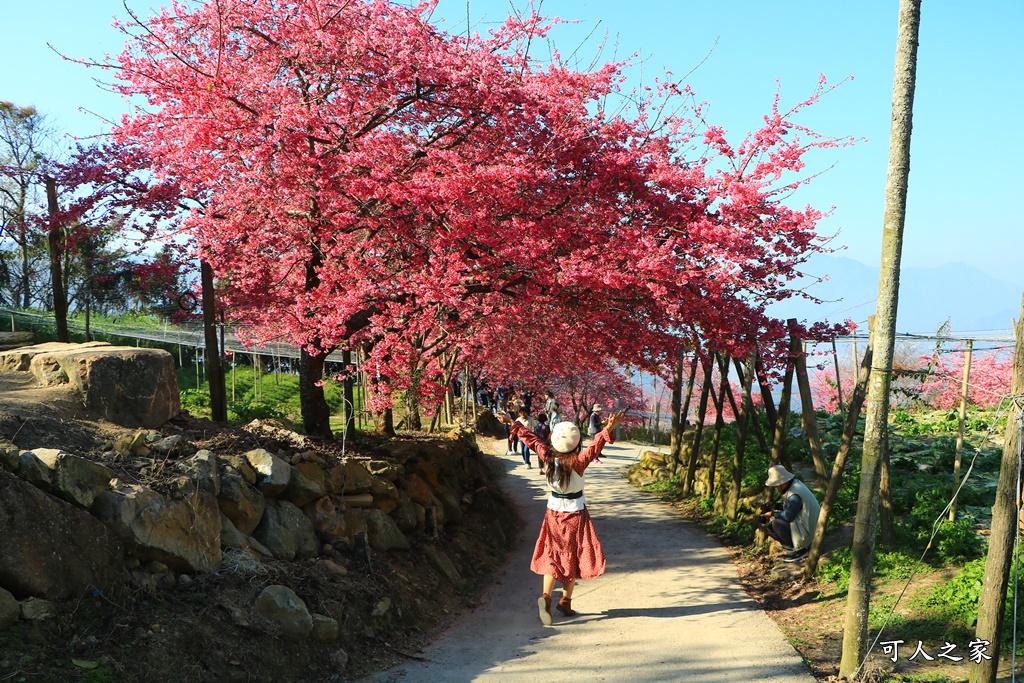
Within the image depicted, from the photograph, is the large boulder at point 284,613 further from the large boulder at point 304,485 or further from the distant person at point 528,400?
the distant person at point 528,400

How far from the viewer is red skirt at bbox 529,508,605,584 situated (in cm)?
718

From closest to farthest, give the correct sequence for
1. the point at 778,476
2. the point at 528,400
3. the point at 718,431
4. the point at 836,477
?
the point at 836,477 < the point at 778,476 < the point at 718,431 < the point at 528,400

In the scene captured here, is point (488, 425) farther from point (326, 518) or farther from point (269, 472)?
point (269, 472)

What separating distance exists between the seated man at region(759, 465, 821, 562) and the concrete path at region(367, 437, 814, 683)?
694 mm

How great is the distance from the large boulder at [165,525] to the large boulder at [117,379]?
1935 mm

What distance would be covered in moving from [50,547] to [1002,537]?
581cm

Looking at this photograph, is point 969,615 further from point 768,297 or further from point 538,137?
point 538,137

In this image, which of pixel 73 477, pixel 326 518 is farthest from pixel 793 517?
pixel 73 477

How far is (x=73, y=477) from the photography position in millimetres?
5008

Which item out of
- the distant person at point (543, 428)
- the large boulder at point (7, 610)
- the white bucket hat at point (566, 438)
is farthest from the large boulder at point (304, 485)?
the distant person at point (543, 428)

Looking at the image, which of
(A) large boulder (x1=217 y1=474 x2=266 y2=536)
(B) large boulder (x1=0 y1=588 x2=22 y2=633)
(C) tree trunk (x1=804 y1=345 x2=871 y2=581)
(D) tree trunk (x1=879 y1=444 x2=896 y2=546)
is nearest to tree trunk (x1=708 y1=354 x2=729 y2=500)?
(C) tree trunk (x1=804 y1=345 x2=871 y2=581)

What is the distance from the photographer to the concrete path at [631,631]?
582cm

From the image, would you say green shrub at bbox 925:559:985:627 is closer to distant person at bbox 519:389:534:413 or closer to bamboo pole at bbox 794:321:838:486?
bamboo pole at bbox 794:321:838:486

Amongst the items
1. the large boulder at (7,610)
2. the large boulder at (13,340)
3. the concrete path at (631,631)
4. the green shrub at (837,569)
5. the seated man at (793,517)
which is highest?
the large boulder at (13,340)
